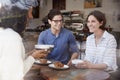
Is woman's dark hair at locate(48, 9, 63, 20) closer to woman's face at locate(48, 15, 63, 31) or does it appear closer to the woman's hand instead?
woman's face at locate(48, 15, 63, 31)

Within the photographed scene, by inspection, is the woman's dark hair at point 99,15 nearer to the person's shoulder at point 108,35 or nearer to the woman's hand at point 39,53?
the person's shoulder at point 108,35

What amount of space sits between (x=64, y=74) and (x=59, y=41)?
0.12 m

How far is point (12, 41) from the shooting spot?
82 cm

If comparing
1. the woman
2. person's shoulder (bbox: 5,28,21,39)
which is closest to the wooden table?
the woman

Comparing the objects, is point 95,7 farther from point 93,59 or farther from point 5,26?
point 5,26

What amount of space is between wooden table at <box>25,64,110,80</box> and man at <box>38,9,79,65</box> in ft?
0.14

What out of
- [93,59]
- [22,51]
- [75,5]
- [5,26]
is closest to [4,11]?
[5,26]

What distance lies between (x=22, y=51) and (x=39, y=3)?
186mm

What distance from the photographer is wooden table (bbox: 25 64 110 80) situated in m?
0.88

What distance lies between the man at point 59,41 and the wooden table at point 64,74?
43mm

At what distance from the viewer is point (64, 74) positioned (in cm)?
89

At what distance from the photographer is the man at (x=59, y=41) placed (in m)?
0.88

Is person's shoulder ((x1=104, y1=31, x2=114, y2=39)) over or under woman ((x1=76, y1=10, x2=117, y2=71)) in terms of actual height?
over

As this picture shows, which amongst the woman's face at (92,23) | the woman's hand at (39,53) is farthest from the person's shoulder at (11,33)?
the woman's face at (92,23)
